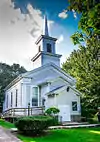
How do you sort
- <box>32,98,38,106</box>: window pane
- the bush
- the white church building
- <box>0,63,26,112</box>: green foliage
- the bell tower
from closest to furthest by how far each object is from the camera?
the bush < the white church building < <box>32,98,38,106</box>: window pane < the bell tower < <box>0,63,26,112</box>: green foliage

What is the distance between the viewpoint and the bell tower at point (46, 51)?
2989 cm

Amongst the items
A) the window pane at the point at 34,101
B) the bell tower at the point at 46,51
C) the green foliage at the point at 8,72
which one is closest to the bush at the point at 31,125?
the window pane at the point at 34,101

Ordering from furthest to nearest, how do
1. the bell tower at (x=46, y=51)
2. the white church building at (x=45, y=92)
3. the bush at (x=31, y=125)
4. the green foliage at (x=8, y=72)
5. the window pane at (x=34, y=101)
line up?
the green foliage at (x=8, y=72) → the bell tower at (x=46, y=51) → the window pane at (x=34, y=101) → the white church building at (x=45, y=92) → the bush at (x=31, y=125)

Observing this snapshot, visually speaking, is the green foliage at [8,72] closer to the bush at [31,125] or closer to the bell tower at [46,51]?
the bell tower at [46,51]

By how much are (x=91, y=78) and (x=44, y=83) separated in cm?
751

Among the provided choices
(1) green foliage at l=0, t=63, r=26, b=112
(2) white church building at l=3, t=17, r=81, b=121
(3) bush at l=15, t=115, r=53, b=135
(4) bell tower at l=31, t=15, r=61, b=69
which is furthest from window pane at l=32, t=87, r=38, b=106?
(1) green foliage at l=0, t=63, r=26, b=112

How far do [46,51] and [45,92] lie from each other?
7182 millimetres

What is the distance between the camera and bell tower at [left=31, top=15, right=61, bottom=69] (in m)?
29.9

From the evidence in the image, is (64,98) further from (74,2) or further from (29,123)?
(74,2)

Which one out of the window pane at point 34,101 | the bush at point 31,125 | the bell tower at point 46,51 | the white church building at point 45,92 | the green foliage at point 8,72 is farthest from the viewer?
the green foliage at point 8,72

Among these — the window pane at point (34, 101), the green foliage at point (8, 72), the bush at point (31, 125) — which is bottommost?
the bush at point (31, 125)

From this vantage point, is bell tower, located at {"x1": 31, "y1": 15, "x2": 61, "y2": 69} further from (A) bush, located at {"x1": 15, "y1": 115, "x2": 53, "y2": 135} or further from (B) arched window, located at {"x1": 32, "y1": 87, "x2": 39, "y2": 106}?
(A) bush, located at {"x1": 15, "y1": 115, "x2": 53, "y2": 135}

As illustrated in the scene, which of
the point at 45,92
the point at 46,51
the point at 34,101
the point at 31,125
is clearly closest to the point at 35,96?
the point at 34,101

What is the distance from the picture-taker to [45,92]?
25828 millimetres
